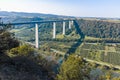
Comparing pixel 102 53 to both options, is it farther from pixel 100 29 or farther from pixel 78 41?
pixel 100 29

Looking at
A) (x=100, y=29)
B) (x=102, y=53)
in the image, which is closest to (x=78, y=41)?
(x=102, y=53)

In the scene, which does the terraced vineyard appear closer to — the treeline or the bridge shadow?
the bridge shadow

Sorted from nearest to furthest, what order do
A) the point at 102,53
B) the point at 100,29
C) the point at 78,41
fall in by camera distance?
the point at 102,53 < the point at 78,41 < the point at 100,29

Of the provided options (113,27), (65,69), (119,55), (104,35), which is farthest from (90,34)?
(65,69)

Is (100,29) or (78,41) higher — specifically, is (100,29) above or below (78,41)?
above

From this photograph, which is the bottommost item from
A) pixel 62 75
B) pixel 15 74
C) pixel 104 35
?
pixel 104 35

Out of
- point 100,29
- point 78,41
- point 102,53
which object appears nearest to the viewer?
point 102,53

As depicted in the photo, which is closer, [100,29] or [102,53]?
[102,53]

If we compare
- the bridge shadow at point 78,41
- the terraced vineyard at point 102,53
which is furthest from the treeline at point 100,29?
the terraced vineyard at point 102,53

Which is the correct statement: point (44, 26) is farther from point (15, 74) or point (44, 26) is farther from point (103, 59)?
point (15, 74)
